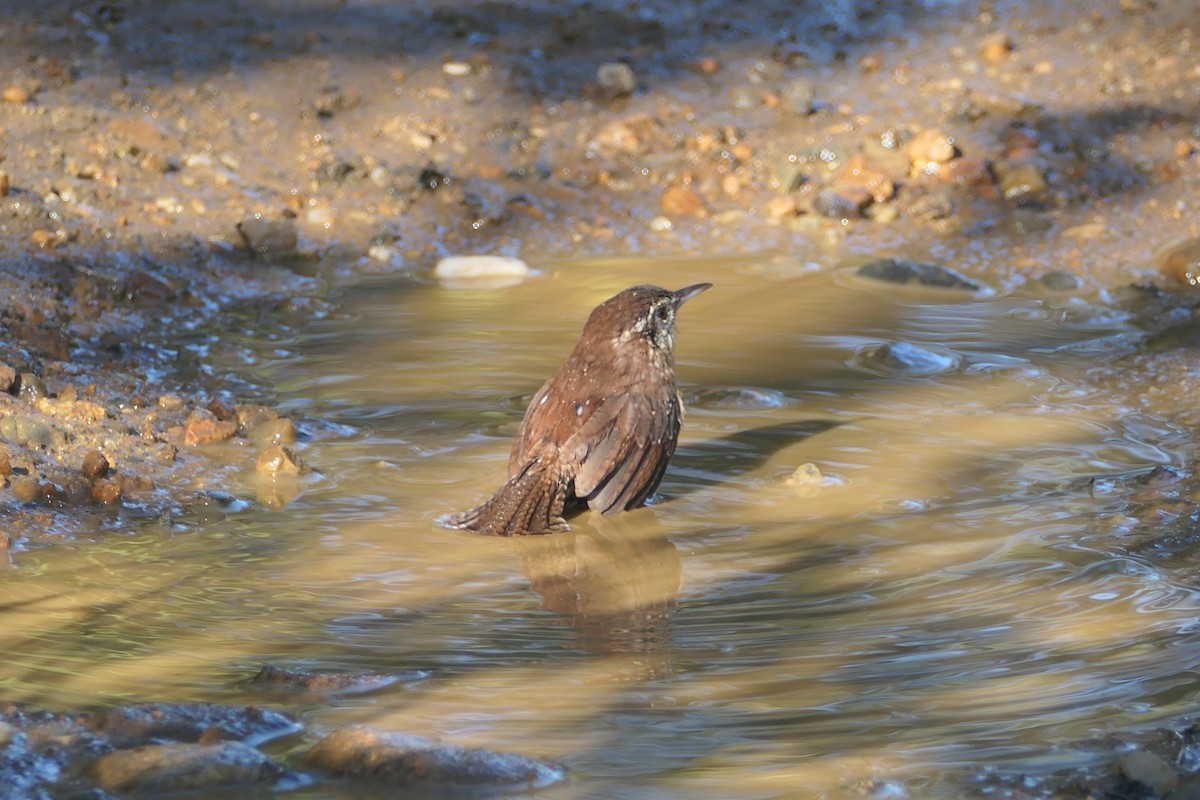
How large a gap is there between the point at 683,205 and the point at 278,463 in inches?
179

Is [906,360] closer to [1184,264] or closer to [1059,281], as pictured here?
[1059,281]

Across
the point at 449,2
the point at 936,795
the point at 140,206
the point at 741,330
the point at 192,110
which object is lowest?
the point at 936,795

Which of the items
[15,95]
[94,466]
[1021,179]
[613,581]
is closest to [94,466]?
[94,466]

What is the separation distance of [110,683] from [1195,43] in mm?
9244

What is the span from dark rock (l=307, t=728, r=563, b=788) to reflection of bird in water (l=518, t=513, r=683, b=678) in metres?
0.72

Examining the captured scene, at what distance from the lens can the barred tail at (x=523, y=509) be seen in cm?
530

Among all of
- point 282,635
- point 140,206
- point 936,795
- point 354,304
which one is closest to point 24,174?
point 140,206

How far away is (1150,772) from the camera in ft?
10.3

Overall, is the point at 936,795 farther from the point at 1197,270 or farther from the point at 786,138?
the point at 786,138

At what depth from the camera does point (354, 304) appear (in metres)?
8.39

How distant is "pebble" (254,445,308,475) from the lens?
5793 mm

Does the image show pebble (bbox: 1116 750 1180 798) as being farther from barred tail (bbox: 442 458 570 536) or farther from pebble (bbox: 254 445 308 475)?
pebble (bbox: 254 445 308 475)

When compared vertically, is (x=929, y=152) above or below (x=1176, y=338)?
above

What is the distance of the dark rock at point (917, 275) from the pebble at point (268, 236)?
11.2ft
